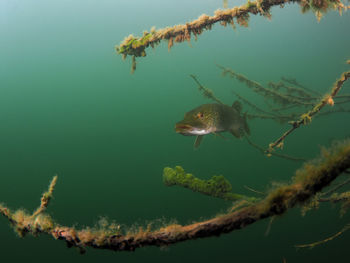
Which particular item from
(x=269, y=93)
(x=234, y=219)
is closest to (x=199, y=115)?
(x=234, y=219)

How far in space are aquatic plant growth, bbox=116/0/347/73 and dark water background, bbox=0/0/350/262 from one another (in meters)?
0.25

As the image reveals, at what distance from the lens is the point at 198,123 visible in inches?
87.4

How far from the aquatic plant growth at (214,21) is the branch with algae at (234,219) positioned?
4.42 feet

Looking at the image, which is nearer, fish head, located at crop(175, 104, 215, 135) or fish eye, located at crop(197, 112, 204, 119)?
fish head, located at crop(175, 104, 215, 135)

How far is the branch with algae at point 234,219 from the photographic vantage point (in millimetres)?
1076

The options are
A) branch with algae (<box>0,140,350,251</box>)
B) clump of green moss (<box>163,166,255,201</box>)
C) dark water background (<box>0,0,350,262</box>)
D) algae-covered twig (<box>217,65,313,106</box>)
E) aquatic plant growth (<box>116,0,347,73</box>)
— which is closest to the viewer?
branch with algae (<box>0,140,350,251</box>)

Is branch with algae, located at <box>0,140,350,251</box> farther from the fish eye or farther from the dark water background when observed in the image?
the fish eye

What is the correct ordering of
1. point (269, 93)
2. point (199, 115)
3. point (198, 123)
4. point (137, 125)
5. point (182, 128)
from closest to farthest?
point (182, 128), point (198, 123), point (199, 115), point (269, 93), point (137, 125)

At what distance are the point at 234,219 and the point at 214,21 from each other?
72.3 inches

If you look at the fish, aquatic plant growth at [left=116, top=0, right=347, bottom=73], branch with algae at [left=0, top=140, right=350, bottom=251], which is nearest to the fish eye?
the fish

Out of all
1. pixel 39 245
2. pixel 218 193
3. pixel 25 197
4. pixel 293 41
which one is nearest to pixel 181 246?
pixel 39 245

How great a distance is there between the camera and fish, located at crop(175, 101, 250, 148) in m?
2.16

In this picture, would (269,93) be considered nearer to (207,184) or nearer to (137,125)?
(207,184)

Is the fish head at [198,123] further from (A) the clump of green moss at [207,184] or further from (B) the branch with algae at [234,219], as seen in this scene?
(B) the branch with algae at [234,219]
